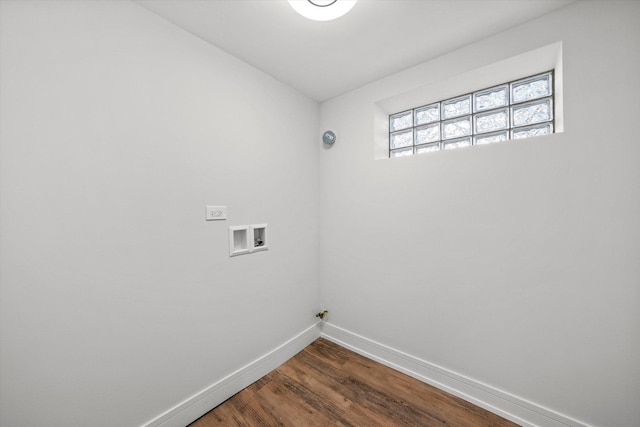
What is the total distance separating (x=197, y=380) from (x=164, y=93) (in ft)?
5.75

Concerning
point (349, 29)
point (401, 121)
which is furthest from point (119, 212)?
point (401, 121)

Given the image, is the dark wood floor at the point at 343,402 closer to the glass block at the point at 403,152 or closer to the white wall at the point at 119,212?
the white wall at the point at 119,212

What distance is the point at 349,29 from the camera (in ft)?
4.55

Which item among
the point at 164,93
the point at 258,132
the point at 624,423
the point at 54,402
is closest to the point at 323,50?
the point at 258,132

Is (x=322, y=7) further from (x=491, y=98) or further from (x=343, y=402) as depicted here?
(x=343, y=402)

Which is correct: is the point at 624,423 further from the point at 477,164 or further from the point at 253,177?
the point at 253,177

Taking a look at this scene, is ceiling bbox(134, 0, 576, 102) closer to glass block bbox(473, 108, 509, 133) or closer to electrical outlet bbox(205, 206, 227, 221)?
glass block bbox(473, 108, 509, 133)

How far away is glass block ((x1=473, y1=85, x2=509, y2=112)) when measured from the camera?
1.60 metres

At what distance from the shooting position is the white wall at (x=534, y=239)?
1.13 metres

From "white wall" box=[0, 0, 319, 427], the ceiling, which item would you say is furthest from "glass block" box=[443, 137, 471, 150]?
"white wall" box=[0, 0, 319, 427]

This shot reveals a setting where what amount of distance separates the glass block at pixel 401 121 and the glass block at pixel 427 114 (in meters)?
0.05

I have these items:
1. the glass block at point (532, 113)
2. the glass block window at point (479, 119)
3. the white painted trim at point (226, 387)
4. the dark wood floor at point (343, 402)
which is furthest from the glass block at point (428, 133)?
the white painted trim at point (226, 387)

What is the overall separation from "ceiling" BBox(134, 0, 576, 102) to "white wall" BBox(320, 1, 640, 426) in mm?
128

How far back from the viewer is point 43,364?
38.6 inches
